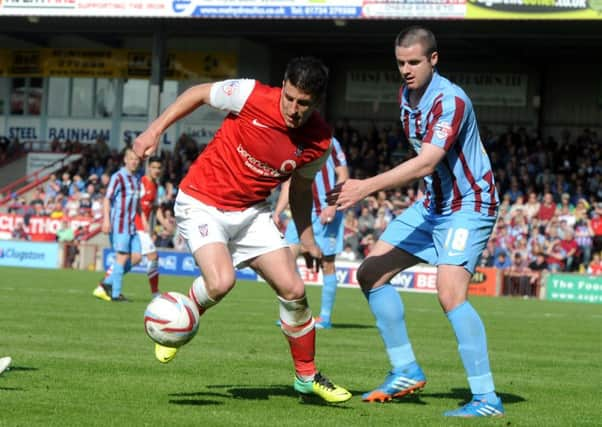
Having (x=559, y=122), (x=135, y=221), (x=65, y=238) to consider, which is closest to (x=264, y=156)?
(x=135, y=221)

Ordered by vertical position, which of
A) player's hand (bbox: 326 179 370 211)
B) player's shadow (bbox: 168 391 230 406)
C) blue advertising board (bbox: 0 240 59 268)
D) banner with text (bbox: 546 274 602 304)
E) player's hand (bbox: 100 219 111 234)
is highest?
player's hand (bbox: 326 179 370 211)

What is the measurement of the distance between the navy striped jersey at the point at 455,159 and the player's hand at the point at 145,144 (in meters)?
1.65

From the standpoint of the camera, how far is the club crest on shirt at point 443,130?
677 cm

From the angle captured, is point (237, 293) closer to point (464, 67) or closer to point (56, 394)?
point (56, 394)

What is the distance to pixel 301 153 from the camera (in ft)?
23.5

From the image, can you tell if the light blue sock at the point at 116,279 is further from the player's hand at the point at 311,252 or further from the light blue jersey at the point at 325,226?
the player's hand at the point at 311,252

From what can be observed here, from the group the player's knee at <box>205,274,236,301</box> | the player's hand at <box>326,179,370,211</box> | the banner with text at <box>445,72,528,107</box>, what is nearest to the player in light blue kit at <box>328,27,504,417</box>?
the player's hand at <box>326,179,370,211</box>

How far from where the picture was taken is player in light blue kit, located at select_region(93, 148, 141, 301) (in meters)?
17.4

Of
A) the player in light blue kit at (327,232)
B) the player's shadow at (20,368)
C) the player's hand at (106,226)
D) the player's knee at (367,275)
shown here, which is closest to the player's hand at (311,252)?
the player's knee at (367,275)

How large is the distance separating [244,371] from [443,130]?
2993 millimetres

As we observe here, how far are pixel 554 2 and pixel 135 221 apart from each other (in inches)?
548

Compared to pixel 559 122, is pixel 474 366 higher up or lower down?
lower down

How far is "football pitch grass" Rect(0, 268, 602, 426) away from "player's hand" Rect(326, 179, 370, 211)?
4.15ft

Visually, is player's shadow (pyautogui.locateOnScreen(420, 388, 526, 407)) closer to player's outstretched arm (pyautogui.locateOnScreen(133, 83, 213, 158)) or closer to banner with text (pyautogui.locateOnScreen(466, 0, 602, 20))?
player's outstretched arm (pyautogui.locateOnScreen(133, 83, 213, 158))
